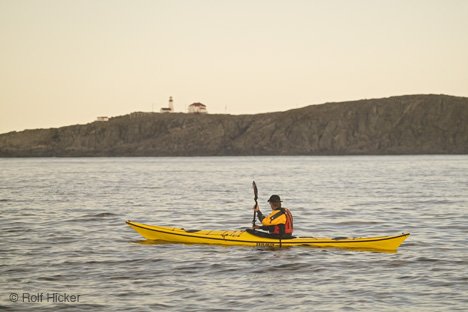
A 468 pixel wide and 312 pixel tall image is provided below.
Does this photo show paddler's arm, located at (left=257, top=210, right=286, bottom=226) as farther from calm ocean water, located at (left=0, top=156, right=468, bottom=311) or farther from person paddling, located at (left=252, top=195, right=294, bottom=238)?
calm ocean water, located at (left=0, top=156, right=468, bottom=311)

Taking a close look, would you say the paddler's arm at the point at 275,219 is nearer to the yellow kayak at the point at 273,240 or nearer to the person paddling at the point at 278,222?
the person paddling at the point at 278,222

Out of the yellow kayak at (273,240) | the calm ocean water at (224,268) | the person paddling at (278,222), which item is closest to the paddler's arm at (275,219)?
the person paddling at (278,222)

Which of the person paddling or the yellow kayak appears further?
the yellow kayak

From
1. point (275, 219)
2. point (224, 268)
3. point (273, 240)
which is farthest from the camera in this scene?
point (273, 240)

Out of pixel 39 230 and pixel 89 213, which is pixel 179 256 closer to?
pixel 39 230

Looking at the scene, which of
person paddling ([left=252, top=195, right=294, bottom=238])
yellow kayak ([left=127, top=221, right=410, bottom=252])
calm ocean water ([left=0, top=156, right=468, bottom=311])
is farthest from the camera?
yellow kayak ([left=127, top=221, right=410, bottom=252])

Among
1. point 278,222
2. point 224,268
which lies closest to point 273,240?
point 278,222

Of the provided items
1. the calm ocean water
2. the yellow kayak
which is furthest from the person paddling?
the calm ocean water

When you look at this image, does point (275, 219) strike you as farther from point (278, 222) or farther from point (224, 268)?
point (224, 268)

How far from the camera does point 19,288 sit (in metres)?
13.7

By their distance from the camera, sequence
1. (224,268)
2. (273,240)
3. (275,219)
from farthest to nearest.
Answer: (273,240)
(275,219)
(224,268)

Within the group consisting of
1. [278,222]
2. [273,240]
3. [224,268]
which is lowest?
[224,268]

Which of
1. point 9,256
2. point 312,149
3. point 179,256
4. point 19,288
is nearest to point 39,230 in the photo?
point 9,256

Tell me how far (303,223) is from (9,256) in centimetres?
1181
